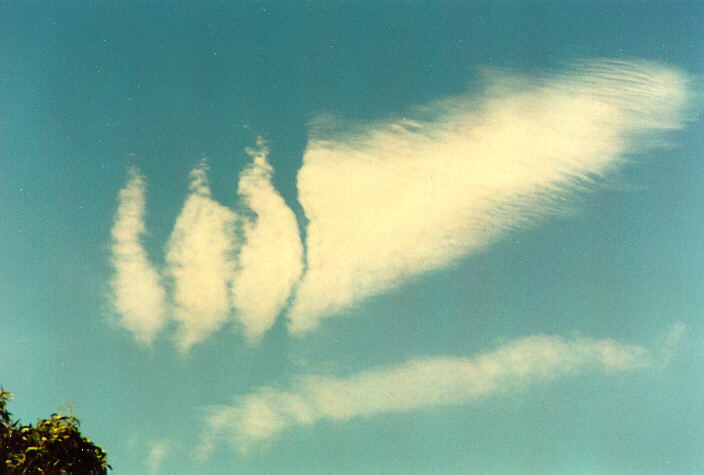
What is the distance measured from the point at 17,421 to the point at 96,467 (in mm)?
5956

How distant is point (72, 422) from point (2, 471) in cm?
469

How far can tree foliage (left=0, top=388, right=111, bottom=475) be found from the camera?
33.8m

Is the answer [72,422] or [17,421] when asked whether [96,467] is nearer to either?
[72,422]

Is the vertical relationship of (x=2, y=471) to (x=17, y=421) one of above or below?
below

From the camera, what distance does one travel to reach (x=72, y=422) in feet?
116

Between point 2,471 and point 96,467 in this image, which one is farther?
point 96,467

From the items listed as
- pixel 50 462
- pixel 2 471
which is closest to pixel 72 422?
pixel 50 462

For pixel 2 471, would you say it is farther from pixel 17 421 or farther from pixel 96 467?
pixel 96 467

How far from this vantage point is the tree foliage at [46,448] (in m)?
33.8

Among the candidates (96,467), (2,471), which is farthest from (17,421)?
(96,467)

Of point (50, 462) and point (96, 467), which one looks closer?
point (50, 462)

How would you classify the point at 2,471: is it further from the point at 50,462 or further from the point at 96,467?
the point at 96,467

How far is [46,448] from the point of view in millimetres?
34250

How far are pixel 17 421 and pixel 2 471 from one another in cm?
312
